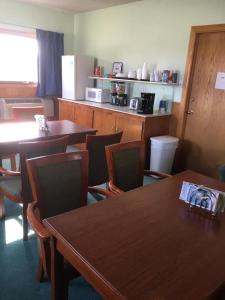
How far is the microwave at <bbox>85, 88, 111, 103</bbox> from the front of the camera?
4421 millimetres

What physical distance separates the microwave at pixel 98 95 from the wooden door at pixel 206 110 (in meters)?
1.52

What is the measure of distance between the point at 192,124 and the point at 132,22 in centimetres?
194

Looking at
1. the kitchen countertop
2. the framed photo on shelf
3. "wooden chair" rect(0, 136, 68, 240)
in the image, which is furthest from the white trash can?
"wooden chair" rect(0, 136, 68, 240)

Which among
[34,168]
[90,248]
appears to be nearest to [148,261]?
[90,248]

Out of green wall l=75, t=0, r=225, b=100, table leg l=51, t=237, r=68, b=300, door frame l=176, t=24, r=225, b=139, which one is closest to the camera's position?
table leg l=51, t=237, r=68, b=300

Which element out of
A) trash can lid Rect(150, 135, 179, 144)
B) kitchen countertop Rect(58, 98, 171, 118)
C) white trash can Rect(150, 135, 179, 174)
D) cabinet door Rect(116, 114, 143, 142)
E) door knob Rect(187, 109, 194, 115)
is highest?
door knob Rect(187, 109, 194, 115)

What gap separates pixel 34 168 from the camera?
146 centimetres

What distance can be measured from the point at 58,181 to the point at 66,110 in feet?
11.3

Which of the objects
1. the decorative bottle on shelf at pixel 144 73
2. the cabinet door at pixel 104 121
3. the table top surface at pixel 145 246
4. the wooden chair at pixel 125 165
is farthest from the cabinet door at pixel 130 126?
the table top surface at pixel 145 246

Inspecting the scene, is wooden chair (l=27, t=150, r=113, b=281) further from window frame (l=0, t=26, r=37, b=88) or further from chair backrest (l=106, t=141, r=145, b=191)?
window frame (l=0, t=26, r=37, b=88)

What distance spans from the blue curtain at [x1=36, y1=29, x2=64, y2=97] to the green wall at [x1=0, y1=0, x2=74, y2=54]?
163mm

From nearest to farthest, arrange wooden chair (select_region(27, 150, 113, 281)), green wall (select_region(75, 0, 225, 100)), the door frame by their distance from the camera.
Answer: wooden chair (select_region(27, 150, 113, 281)) → the door frame → green wall (select_region(75, 0, 225, 100))

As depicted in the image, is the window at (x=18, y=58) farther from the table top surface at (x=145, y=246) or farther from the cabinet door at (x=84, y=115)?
the table top surface at (x=145, y=246)

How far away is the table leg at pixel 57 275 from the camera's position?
1168 mm
